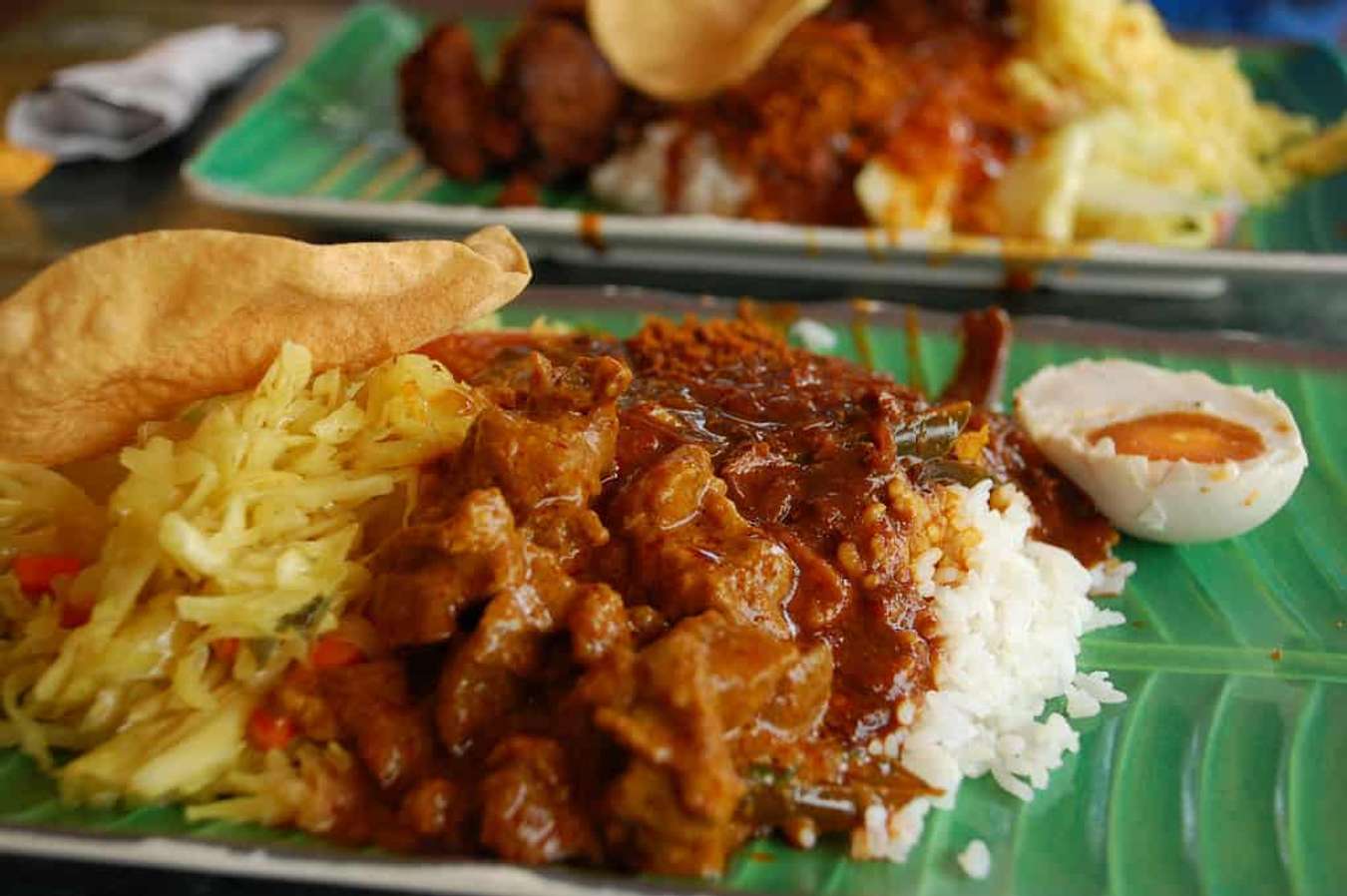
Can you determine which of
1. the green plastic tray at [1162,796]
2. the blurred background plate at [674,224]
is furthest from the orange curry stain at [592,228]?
the green plastic tray at [1162,796]

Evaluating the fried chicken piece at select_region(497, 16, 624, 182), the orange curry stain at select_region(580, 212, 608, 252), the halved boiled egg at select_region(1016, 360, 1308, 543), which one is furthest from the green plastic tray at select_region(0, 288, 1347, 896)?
the fried chicken piece at select_region(497, 16, 624, 182)

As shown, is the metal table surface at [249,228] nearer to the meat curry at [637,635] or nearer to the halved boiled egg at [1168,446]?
the halved boiled egg at [1168,446]

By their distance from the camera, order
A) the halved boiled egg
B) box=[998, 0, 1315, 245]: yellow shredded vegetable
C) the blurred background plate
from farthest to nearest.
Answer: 1. box=[998, 0, 1315, 245]: yellow shredded vegetable
2. the blurred background plate
3. the halved boiled egg

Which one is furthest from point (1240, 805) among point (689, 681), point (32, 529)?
point (32, 529)

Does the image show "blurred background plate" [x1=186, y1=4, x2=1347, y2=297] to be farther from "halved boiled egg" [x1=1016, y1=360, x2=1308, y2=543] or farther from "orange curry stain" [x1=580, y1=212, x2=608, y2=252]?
"halved boiled egg" [x1=1016, y1=360, x2=1308, y2=543]

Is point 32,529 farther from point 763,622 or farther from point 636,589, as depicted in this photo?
point 763,622

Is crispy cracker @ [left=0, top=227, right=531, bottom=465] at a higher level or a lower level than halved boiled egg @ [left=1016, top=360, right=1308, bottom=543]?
higher

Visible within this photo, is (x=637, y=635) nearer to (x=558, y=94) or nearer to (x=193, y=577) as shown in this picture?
(x=193, y=577)

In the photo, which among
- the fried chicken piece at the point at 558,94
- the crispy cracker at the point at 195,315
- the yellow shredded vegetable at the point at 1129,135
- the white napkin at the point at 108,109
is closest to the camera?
the crispy cracker at the point at 195,315
